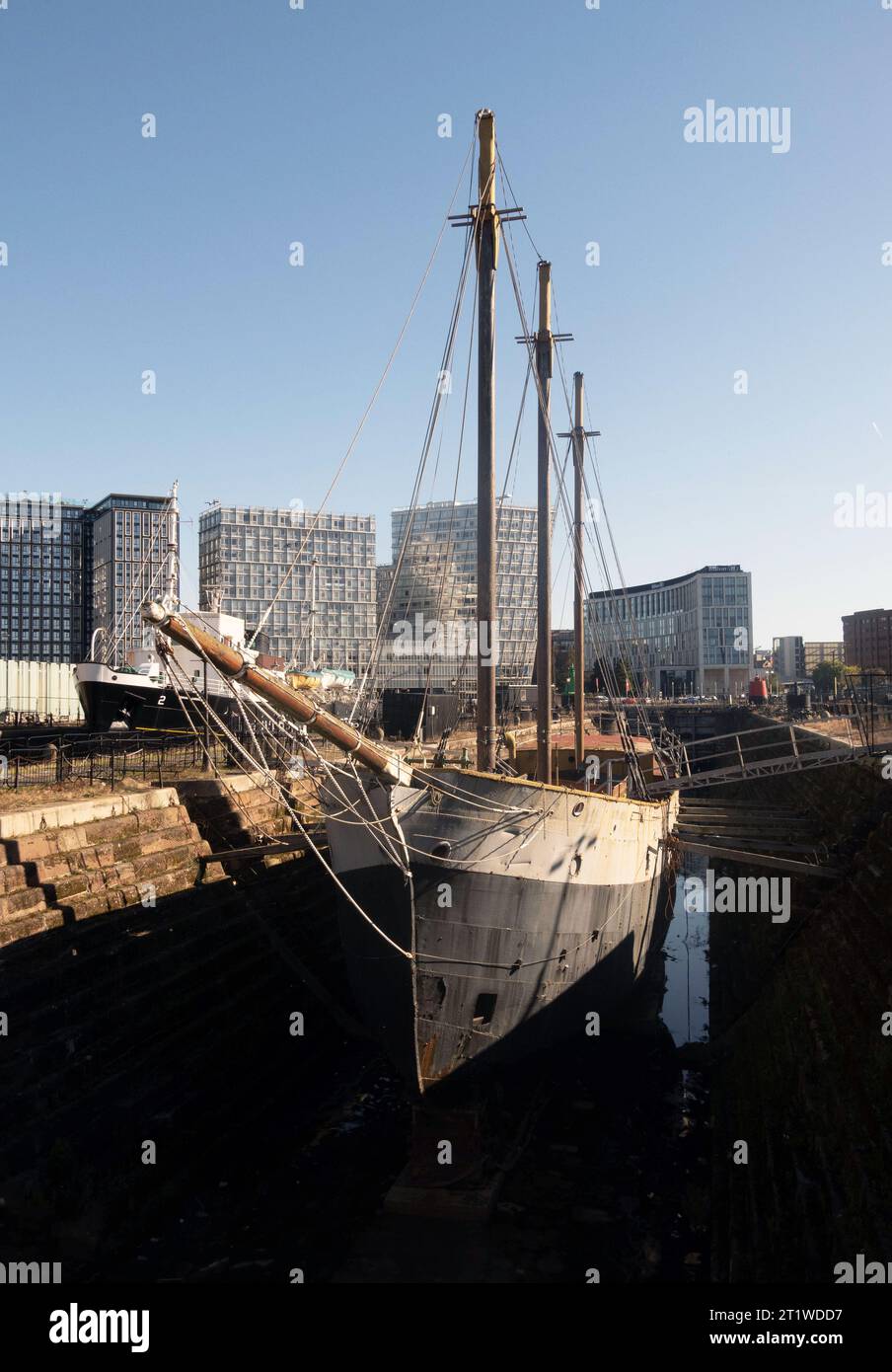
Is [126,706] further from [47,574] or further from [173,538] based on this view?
[47,574]

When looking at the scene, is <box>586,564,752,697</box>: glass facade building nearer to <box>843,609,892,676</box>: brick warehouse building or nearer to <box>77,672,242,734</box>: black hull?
<box>843,609,892,676</box>: brick warehouse building

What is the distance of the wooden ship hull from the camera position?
13461 mm

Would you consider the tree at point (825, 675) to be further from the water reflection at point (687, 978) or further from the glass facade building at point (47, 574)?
the glass facade building at point (47, 574)

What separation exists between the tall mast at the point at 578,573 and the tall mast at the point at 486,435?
9168 mm

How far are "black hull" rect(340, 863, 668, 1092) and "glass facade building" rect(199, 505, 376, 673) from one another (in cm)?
11390

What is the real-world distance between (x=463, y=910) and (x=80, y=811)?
8.19m

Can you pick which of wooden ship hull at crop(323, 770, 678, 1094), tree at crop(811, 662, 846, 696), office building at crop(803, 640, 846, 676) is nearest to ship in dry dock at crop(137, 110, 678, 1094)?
wooden ship hull at crop(323, 770, 678, 1094)

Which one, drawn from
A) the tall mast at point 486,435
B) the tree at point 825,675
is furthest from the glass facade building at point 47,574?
the tall mast at point 486,435

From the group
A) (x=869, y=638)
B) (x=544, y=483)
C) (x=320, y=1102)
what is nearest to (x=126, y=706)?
(x=544, y=483)

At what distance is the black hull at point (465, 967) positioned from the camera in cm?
1354

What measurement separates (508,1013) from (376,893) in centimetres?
293

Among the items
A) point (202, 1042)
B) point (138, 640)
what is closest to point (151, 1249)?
point (202, 1042)

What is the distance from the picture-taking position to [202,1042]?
1522cm
